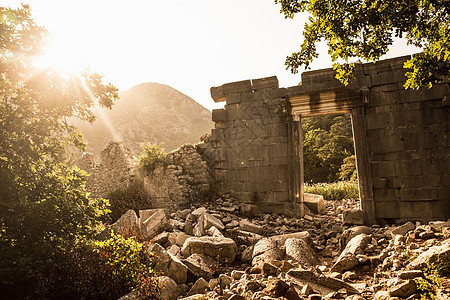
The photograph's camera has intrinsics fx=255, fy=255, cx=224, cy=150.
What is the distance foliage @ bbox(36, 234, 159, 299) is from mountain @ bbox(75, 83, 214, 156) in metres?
39.5

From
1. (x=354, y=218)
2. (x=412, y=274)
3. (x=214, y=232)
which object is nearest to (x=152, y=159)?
(x=214, y=232)

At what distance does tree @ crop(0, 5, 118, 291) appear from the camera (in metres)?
3.71

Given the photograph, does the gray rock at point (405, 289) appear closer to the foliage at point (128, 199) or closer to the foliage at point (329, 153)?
the foliage at point (128, 199)

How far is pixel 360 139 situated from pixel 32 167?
7.98 m

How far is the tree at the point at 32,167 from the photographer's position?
3.71m

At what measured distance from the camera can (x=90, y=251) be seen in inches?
171

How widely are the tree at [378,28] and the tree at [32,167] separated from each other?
13.1ft

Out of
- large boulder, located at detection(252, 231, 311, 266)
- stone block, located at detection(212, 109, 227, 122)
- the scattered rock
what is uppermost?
stone block, located at detection(212, 109, 227, 122)

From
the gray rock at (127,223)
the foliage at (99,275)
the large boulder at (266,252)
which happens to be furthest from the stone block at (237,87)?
the foliage at (99,275)

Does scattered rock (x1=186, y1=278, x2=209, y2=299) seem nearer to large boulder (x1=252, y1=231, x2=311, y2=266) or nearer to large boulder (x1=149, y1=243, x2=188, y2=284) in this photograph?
large boulder (x1=149, y1=243, x2=188, y2=284)

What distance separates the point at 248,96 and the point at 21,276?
7475 millimetres

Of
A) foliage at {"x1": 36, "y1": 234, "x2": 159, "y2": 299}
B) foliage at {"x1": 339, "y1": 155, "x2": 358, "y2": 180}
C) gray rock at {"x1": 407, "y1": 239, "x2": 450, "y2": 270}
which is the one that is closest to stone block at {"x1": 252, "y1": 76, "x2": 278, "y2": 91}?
foliage at {"x1": 36, "y1": 234, "x2": 159, "y2": 299}

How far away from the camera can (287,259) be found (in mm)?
4727

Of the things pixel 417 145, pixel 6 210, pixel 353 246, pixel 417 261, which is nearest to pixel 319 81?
pixel 417 145
